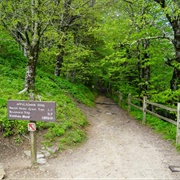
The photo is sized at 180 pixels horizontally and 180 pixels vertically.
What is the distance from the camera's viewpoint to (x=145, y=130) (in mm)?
8984

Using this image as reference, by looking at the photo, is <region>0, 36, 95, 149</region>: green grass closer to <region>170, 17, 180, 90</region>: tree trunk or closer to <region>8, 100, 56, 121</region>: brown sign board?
<region>8, 100, 56, 121</region>: brown sign board

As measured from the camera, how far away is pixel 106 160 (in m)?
5.70

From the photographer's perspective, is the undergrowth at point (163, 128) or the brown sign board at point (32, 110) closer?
the brown sign board at point (32, 110)

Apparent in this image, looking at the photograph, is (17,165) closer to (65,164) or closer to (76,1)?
(65,164)

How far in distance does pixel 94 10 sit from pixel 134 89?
6.87m

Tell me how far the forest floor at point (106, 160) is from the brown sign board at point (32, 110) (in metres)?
1.32

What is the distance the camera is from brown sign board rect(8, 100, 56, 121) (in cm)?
491

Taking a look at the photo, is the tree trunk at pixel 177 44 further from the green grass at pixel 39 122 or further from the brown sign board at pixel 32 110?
the brown sign board at pixel 32 110

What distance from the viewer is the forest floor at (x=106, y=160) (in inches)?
192

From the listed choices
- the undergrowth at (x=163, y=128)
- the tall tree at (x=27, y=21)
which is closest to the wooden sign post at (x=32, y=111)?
the tall tree at (x=27, y=21)

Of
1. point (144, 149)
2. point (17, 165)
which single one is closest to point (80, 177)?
point (17, 165)

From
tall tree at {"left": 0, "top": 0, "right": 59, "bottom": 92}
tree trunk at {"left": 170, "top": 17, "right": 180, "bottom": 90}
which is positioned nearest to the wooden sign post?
tall tree at {"left": 0, "top": 0, "right": 59, "bottom": 92}

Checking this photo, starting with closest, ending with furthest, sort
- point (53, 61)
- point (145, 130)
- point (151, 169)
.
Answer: point (151, 169)
point (145, 130)
point (53, 61)

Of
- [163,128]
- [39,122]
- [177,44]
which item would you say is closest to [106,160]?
[39,122]
